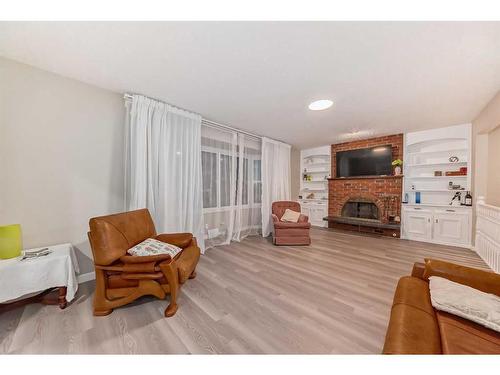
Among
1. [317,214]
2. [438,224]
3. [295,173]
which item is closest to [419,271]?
[438,224]

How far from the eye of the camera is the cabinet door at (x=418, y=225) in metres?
3.72

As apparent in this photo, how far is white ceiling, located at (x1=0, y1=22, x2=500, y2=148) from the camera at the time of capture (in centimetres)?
138

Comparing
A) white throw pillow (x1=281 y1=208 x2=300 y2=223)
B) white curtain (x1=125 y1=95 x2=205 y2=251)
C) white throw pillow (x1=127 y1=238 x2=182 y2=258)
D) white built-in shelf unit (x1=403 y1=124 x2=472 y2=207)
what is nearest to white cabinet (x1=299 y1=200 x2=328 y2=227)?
white throw pillow (x1=281 y1=208 x2=300 y2=223)

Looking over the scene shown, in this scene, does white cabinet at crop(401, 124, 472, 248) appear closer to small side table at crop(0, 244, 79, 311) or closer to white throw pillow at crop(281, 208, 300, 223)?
white throw pillow at crop(281, 208, 300, 223)

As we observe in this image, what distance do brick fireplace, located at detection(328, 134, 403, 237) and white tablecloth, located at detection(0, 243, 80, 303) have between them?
4.94 meters

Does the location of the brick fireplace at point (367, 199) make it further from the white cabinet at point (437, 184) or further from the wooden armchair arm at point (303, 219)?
the wooden armchair arm at point (303, 219)

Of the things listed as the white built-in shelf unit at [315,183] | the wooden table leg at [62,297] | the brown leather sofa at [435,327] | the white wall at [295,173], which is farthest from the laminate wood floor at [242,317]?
the white wall at [295,173]

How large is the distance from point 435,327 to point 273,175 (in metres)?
3.81

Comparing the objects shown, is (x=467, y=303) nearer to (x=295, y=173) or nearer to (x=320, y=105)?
(x=320, y=105)

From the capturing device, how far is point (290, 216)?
4.01 meters
